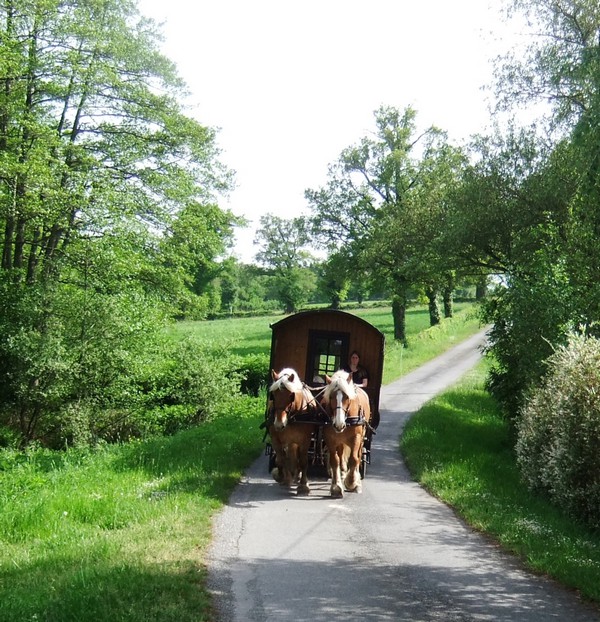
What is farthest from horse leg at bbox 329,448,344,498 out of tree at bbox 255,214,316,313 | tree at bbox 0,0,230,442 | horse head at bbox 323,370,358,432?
tree at bbox 255,214,316,313

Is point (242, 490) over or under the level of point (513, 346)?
under

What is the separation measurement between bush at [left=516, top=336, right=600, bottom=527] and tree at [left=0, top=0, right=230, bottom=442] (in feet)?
37.1

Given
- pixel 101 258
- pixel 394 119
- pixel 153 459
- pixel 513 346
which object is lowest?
pixel 153 459

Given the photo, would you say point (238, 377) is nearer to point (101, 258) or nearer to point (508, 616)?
point (101, 258)

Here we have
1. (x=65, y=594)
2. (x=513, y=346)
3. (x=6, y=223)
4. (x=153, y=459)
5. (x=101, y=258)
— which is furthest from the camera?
(x=6, y=223)

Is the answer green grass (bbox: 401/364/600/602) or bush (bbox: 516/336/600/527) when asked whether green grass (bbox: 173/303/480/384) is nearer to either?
green grass (bbox: 401/364/600/602)

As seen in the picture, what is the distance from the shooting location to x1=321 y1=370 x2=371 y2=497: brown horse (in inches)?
458

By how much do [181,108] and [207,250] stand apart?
17.3 ft

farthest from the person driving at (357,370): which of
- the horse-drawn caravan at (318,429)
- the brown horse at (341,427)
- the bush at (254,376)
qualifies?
the bush at (254,376)

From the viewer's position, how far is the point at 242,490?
12.0m

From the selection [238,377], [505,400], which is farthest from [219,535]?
[238,377]

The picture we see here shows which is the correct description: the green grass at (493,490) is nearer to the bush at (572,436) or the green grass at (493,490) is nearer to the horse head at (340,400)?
the bush at (572,436)

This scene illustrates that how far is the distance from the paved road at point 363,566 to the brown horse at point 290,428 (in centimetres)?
37

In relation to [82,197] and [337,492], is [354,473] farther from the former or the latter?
[82,197]
